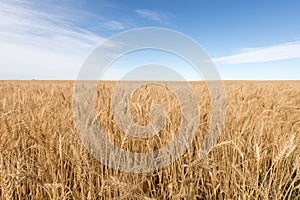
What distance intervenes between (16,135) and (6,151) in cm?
31

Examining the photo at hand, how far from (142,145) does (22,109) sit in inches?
56.5

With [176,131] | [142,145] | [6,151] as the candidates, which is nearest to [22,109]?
[6,151]

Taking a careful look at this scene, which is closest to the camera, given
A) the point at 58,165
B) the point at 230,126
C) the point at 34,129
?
the point at 58,165

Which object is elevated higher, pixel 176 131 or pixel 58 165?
pixel 176 131

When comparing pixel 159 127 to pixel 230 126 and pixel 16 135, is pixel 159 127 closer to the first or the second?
pixel 230 126

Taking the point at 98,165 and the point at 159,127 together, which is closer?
the point at 98,165

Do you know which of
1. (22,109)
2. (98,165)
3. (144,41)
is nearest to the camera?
(98,165)

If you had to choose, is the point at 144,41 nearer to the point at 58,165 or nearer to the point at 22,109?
the point at 22,109

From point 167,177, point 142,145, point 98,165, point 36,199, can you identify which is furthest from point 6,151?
point 167,177

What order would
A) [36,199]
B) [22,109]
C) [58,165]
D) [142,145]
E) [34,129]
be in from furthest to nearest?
[22,109], [142,145], [34,129], [58,165], [36,199]

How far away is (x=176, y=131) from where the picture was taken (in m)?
2.09

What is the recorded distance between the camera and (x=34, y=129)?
171 cm

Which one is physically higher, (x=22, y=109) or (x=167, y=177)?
(x=22, y=109)

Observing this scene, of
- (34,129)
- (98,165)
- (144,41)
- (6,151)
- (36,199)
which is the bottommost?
(36,199)
